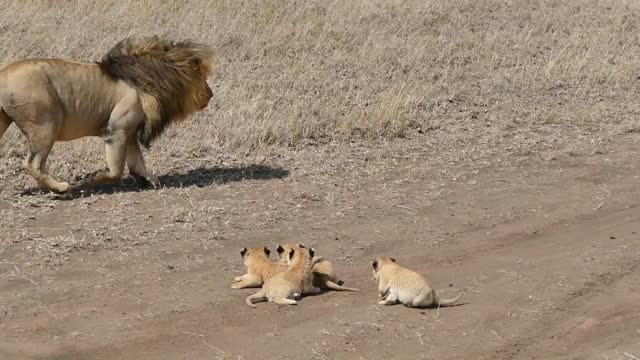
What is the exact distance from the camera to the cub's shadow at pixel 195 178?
32.0 ft

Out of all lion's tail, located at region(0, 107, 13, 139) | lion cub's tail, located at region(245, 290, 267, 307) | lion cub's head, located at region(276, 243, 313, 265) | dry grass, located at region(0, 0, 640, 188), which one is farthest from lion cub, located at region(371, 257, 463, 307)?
dry grass, located at region(0, 0, 640, 188)

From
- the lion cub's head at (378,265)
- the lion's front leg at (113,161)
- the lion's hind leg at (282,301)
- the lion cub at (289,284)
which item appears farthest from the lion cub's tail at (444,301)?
the lion's front leg at (113,161)

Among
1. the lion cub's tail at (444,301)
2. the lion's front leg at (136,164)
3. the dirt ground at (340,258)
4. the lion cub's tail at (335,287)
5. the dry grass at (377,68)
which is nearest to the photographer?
the dirt ground at (340,258)

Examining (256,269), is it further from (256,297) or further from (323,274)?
(323,274)

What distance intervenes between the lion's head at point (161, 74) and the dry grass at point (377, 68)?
2.67 ft

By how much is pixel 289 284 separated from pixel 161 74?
12.1ft

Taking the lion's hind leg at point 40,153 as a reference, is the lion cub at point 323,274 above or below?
below

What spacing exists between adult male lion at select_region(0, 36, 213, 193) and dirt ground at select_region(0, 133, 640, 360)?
0.35 metres

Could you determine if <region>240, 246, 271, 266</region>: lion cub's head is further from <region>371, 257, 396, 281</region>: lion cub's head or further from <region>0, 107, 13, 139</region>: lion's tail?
<region>0, 107, 13, 139</region>: lion's tail

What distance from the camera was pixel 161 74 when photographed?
33.3 ft

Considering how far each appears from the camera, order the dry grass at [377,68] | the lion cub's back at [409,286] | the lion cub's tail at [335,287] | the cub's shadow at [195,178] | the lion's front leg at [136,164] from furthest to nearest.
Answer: the dry grass at [377,68] → the lion's front leg at [136,164] → the cub's shadow at [195,178] → the lion cub's tail at [335,287] → the lion cub's back at [409,286]

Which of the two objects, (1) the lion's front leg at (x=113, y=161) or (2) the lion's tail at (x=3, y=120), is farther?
(1) the lion's front leg at (x=113, y=161)

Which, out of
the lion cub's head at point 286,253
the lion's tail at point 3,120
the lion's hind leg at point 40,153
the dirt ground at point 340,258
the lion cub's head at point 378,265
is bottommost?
the dirt ground at point 340,258

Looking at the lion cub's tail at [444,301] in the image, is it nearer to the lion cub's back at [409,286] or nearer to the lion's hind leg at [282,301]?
the lion cub's back at [409,286]
